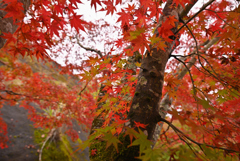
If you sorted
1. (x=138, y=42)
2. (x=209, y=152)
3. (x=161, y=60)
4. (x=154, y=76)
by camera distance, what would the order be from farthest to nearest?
(x=161, y=60)
(x=154, y=76)
(x=138, y=42)
(x=209, y=152)

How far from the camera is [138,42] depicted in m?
1.24

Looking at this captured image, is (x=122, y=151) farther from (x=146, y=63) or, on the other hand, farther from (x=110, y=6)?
(x=110, y=6)

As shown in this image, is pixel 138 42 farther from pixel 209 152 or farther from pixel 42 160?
pixel 42 160

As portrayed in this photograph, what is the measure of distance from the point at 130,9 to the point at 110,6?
0.30 meters

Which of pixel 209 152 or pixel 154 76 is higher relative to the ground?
pixel 154 76

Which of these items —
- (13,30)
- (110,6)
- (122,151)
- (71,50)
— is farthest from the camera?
(71,50)

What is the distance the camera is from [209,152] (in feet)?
2.83

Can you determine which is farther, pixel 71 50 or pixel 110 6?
pixel 71 50

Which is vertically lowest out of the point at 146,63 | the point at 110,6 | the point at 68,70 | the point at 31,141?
the point at 31,141

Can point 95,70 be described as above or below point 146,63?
below

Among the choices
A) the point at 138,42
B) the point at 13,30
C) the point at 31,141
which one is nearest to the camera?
the point at 138,42

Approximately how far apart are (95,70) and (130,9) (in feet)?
3.49

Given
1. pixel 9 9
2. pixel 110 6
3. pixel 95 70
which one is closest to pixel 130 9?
pixel 110 6

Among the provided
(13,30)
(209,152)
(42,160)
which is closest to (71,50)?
(13,30)
